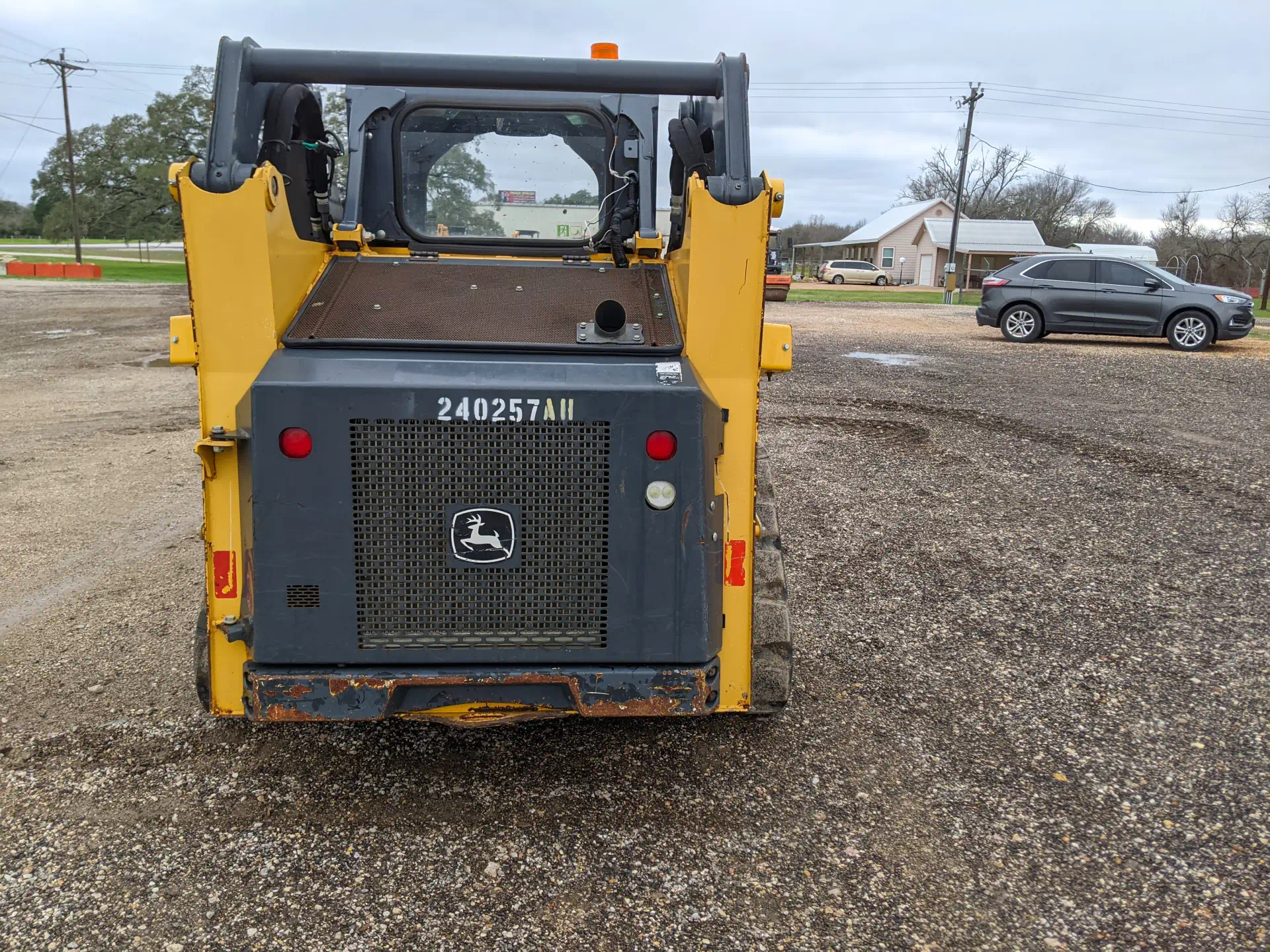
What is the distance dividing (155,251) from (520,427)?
266 ft

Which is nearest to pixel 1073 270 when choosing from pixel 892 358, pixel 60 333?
pixel 892 358

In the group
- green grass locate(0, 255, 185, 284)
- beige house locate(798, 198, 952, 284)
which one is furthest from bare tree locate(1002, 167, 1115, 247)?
green grass locate(0, 255, 185, 284)

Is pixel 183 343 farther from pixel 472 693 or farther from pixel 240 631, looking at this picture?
pixel 472 693

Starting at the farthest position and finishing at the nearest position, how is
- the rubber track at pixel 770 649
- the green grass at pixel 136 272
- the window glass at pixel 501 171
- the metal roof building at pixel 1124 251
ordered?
the metal roof building at pixel 1124 251 < the green grass at pixel 136 272 < the window glass at pixel 501 171 < the rubber track at pixel 770 649

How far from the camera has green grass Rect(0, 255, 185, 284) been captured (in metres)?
39.7

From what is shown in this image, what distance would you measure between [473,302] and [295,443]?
95 centimetres

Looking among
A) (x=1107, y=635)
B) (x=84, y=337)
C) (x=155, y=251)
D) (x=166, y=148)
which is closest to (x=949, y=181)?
(x=166, y=148)

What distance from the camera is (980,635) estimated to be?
4641 mm

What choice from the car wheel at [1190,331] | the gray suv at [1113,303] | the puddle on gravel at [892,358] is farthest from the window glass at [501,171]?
the car wheel at [1190,331]

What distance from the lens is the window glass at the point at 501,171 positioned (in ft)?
14.3

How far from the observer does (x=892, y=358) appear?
14883 mm

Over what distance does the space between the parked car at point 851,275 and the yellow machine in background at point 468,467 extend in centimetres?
5048

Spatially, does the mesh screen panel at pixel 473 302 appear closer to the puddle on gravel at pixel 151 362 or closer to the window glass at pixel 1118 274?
the puddle on gravel at pixel 151 362

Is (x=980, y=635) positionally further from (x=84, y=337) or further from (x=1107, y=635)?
(x=84, y=337)
